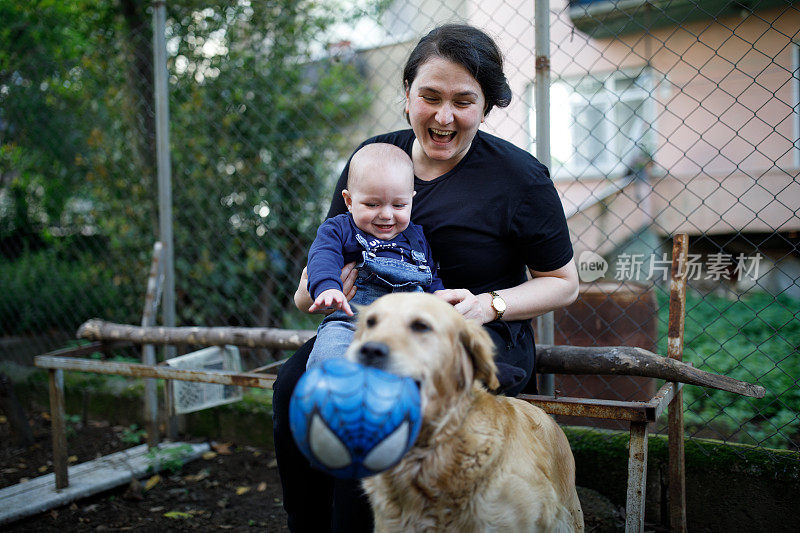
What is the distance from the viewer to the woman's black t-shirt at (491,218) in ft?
7.58

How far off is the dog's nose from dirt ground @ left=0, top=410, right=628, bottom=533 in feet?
6.33

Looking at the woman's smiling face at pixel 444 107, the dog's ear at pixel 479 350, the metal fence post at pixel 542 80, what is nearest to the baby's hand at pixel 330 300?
the dog's ear at pixel 479 350

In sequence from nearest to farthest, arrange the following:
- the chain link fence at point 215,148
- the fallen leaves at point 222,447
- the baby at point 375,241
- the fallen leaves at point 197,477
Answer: the baby at point 375,241 < the fallen leaves at point 197,477 < the fallen leaves at point 222,447 < the chain link fence at point 215,148

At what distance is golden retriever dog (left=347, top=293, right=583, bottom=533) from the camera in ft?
5.18

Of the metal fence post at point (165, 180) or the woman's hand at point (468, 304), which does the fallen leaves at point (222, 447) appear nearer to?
the metal fence post at point (165, 180)

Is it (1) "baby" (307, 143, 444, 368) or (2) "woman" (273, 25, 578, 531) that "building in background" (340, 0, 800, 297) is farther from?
(1) "baby" (307, 143, 444, 368)

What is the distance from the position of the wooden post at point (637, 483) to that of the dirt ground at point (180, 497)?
0.75 metres

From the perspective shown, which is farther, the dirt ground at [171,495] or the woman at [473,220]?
the dirt ground at [171,495]

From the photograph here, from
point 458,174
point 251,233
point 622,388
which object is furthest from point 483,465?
point 251,233

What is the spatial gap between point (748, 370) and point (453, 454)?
302 cm

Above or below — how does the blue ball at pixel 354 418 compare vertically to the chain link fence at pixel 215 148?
below

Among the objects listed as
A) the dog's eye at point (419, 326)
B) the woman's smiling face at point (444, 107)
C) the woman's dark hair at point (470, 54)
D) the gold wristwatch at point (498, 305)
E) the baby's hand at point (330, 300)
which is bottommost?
the gold wristwatch at point (498, 305)

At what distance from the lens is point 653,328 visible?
3.21 meters

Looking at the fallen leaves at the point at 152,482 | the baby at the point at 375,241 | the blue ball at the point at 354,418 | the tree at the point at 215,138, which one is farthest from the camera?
the tree at the point at 215,138
